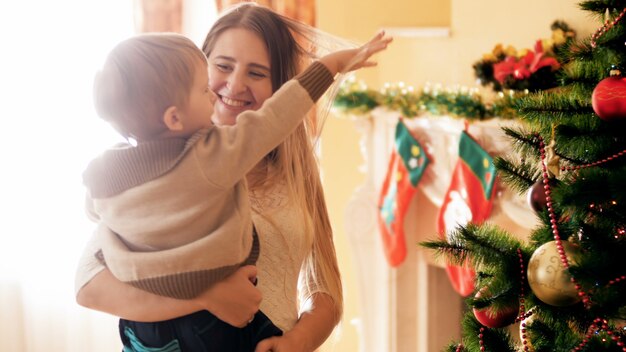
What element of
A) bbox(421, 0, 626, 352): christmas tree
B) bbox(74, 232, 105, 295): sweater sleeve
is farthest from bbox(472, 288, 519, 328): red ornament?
bbox(74, 232, 105, 295): sweater sleeve

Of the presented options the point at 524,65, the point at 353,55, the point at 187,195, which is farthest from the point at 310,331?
the point at 524,65

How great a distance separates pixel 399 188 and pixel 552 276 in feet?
7.88

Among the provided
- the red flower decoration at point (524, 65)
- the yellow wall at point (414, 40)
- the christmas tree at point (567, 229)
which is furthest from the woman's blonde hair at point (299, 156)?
the red flower decoration at point (524, 65)

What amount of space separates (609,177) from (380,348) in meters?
2.89

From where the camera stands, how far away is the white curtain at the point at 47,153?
3391mm

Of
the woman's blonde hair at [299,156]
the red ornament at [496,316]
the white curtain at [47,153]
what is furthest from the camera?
the white curtain at [47,153]

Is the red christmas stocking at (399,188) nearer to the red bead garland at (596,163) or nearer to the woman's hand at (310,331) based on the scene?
the woman's hand at (310,331)

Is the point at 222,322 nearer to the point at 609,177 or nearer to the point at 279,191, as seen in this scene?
the point at 279,191

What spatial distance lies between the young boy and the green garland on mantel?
1437mm

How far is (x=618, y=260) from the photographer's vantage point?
1.12m

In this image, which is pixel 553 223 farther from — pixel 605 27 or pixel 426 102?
pixel 426 102

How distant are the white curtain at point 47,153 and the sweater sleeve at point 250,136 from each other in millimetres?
2304

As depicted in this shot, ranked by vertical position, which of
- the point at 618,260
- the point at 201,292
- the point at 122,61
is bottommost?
the point at 201,292

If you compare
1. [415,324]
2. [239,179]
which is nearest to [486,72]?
[415,324]
